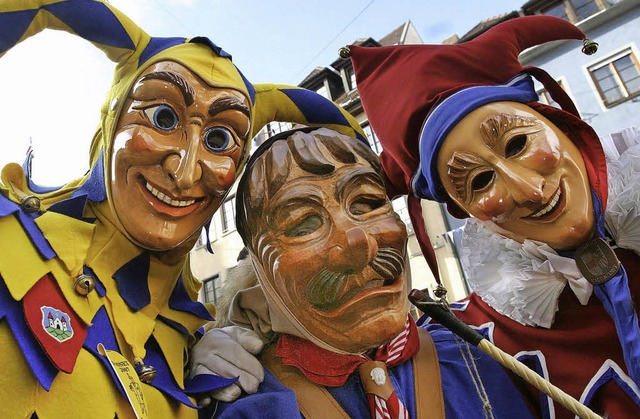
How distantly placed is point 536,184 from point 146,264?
1.32m

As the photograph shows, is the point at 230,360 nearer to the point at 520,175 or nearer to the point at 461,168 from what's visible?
the point at 461,168

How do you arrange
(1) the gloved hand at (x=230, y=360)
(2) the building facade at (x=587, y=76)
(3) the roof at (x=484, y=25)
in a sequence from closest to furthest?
→ (1) the gloved hand at (x=230, y=360) → (2) the building facade at (x=587, y=76) → (3) the roof at (x=484, y=25)

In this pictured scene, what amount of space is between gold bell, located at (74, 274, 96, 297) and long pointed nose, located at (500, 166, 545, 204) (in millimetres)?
1335

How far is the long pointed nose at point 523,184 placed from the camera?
1.54 meters

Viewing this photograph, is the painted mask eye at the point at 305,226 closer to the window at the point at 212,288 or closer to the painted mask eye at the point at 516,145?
the painted mask eye at the point at 516,145

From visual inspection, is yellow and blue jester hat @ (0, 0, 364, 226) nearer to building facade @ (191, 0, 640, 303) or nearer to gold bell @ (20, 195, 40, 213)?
gold bell @ (20, 195, 40, 213)

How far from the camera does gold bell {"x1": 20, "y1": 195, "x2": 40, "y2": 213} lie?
1384mm

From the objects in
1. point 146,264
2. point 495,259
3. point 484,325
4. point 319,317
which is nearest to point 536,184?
point 495,259

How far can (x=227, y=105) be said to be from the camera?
1.57 metres

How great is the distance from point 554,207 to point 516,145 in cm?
25


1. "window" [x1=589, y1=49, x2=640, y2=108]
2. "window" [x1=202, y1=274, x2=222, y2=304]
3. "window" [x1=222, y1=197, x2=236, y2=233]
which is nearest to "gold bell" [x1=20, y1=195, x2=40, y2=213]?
"window" [x1=589, y1=49, x2=640, y2=108]

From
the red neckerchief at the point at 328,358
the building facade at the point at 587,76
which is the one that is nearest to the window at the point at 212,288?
the building facade at the point at 587,76

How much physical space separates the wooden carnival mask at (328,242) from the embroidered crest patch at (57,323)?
23.9 inches

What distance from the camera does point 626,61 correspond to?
29.8ft
